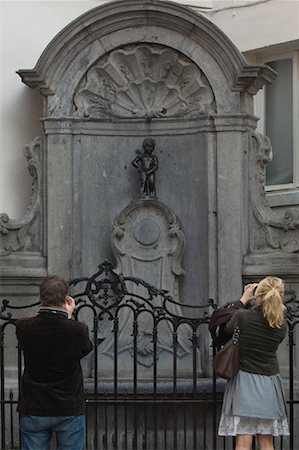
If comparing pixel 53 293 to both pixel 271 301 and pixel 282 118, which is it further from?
pixel 282 118

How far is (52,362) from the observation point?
8.44 m

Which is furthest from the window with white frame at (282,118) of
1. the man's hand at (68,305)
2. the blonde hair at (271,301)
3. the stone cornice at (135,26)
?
the man's hand at (68,305)

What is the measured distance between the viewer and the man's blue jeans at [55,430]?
838 centimetres

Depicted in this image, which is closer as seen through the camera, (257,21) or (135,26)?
(135,26)

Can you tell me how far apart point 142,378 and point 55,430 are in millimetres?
3578

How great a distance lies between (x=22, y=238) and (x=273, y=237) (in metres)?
2.22

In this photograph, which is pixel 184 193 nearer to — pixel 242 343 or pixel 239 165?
pixel 239 165

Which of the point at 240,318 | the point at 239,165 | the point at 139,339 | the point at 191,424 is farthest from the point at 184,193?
the point at 240,318

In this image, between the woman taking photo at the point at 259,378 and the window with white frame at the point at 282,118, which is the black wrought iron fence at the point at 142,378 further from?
the window with white frame at the point at 282,118

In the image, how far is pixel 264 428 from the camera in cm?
945

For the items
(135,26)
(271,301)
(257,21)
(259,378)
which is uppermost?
(257,21)

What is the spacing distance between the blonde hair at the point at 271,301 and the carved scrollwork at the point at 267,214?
8.28 feet

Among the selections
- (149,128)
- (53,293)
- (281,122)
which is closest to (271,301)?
(53,293)

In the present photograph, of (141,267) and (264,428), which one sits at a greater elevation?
(141,267)
